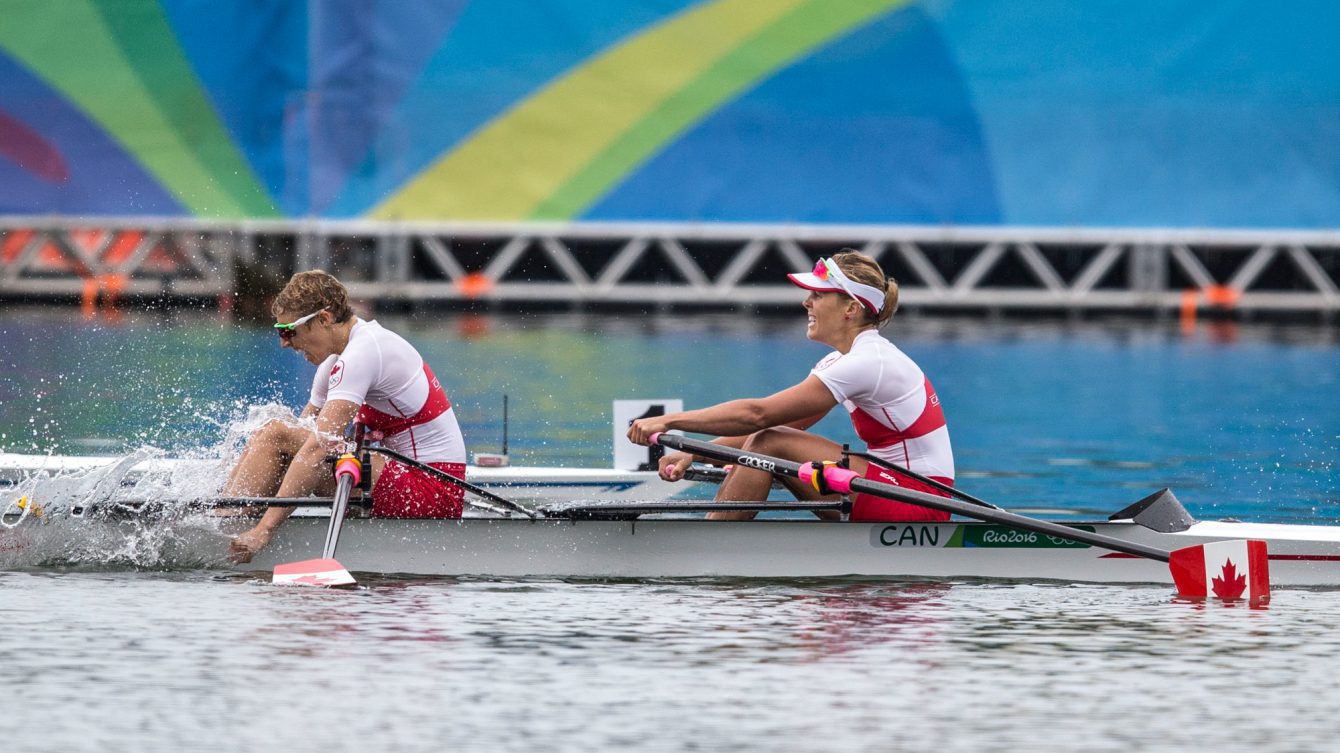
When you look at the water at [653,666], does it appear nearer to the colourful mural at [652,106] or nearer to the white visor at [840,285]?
the white visor at [840,285]

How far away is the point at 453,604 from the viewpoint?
29.4 ft

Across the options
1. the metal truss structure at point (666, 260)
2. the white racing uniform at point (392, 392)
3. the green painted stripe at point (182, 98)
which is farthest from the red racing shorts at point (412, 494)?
the green painted stripe at point (182, 98)

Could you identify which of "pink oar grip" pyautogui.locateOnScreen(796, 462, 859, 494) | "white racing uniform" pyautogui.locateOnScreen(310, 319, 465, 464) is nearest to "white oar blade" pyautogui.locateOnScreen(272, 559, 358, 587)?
"white racing uniform" pyautogui.locateOnScreen(310, 319, 465, 464)

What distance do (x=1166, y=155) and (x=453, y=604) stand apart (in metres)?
27.4

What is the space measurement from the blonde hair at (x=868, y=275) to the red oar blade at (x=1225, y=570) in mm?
1701

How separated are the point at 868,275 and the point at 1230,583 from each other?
7.07ft

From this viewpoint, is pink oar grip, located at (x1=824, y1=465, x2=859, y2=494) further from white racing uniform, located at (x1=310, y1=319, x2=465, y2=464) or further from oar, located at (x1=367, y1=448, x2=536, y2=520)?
white racing uniform, located at (x1=310, y1=319, x2=465, y2=464)

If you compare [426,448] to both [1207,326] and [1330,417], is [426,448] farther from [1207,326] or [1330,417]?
[1207,326]

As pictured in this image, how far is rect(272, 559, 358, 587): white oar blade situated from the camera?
9.18 metres

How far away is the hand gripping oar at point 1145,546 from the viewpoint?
9.17m

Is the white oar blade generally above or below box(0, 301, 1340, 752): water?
above

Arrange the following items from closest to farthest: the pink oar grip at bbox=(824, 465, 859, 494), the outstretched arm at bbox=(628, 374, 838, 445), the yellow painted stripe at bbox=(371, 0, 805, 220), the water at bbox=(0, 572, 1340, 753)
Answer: the water at bbox=(0, 572, 1340, 753), the pink oar grip at bbox=(824, 465, 859, 494), the outstretched arm at bbox=(628, 374, 838, 445), the yellow painted stripe at bbox=(371, 0, 805, 220)

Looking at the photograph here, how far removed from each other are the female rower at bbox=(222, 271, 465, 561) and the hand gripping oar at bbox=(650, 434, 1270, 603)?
1.14 m

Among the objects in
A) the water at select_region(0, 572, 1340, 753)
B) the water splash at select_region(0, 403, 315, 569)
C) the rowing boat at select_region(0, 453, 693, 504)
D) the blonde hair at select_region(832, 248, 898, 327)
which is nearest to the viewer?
the water at select_region(0, 572, 1340, 753)
